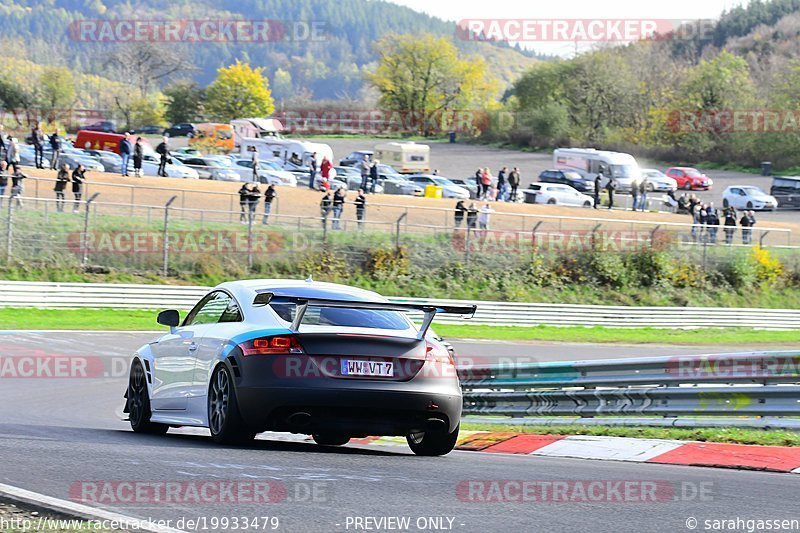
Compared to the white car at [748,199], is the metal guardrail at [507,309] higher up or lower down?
lower down

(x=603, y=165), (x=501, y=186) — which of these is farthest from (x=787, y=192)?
(x=501, y=186)

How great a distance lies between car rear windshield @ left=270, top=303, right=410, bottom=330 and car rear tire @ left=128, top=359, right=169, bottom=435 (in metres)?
2.09

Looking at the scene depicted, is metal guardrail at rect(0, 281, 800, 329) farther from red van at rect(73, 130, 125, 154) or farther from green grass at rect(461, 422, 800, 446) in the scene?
red van at rect(73, 130, 125, 154)

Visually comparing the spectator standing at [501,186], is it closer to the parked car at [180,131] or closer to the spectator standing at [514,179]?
the spectator standing at [514,179]

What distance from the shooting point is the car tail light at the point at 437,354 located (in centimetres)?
883

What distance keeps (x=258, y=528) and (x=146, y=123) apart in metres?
115

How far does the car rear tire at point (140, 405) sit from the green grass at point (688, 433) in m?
3.76

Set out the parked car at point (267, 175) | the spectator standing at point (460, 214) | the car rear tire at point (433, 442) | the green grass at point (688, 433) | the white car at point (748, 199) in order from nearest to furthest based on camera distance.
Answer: the car rear tire at point (433, 442), the green grass at point (688, 433), the spectator standing at point (460, 214), the parked car at point (267, 175), the white car at point (748, 199)

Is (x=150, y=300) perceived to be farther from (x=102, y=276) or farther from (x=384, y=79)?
(x=384, y=79)

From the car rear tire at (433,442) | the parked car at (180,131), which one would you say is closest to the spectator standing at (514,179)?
the car rear tire at (433,442)

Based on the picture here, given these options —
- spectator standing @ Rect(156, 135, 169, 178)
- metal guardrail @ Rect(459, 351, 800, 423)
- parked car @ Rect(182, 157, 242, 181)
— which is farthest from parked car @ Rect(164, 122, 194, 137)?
metal guardrail @ Rect(459, 351, 800, 423)

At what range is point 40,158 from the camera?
44969mm

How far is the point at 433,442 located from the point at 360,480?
2305mm

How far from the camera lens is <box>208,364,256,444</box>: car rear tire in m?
8.51
